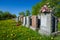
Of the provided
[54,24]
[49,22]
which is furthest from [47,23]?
[54,24]

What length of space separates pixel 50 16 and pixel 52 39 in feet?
6.20

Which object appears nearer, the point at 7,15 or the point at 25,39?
the point at 25,39

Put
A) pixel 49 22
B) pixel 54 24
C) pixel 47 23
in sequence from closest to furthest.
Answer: pixel 54 24
pixel 49 22
pixel 47 23

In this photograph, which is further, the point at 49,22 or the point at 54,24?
the point at 49,22

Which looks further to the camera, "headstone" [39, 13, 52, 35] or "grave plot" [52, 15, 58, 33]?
"headstone" [39, 13, 52, 35]

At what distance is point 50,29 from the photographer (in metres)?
9.34

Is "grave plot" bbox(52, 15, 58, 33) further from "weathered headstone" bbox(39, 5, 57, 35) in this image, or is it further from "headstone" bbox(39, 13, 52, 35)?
"headstone" bbox(39, 13, 52, 35)

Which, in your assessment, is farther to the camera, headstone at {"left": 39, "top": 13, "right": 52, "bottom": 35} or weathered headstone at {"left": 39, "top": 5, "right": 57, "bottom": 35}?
headstone at {"left": 39, "top": 13, "right": 52, "bottom": 35}

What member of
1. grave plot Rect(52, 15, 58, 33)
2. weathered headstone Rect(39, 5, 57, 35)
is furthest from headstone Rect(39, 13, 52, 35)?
grave plot Rect(52, 15, 58, 33)

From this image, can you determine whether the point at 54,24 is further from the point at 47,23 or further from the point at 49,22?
the point at 47,23

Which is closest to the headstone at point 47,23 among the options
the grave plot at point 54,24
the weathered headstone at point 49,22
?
the weathered headstone at point 49,22

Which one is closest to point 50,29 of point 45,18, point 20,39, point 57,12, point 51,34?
point 51,34

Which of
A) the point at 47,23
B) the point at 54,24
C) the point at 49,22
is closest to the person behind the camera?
the point at 54,24

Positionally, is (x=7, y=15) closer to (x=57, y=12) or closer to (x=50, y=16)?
(x=57, y=12)
